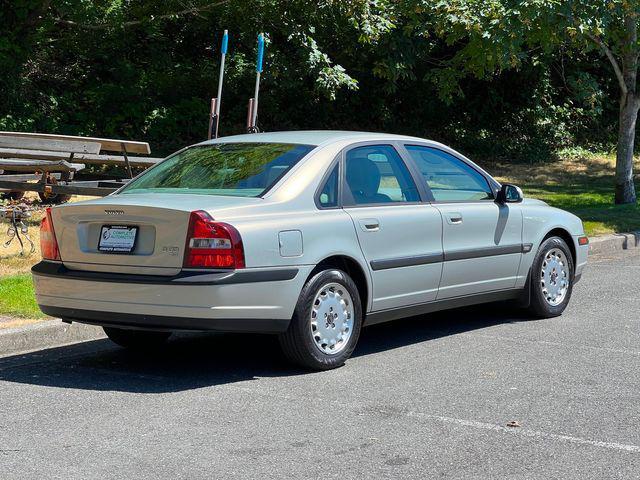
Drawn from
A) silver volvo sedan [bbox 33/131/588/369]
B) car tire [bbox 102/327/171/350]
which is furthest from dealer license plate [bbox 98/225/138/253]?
car tire [bbox 102/327/171/350]

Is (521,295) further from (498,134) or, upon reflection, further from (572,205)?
(498,134)

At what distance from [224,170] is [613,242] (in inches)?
326

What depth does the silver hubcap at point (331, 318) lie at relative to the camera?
6.89 m

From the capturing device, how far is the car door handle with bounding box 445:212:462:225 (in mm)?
7930

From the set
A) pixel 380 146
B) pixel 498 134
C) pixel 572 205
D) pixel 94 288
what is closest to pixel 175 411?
pixel 94 288

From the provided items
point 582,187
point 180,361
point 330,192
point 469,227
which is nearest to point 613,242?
point 469,227

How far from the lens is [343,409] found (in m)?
5.96

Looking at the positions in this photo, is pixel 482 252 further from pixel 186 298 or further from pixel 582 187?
pixel 582 187

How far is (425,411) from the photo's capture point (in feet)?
19.4

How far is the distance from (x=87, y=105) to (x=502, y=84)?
11.0 m

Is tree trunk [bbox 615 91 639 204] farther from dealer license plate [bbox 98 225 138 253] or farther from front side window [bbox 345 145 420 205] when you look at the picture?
A: dealer license plate [bbox 98 225 138 253]

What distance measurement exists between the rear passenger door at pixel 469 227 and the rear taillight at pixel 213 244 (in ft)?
6.64

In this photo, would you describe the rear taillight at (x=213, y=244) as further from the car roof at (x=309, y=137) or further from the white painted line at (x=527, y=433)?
the white painted line at (x=527, y=433)

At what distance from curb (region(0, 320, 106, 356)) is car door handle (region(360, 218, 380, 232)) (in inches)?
90.6
